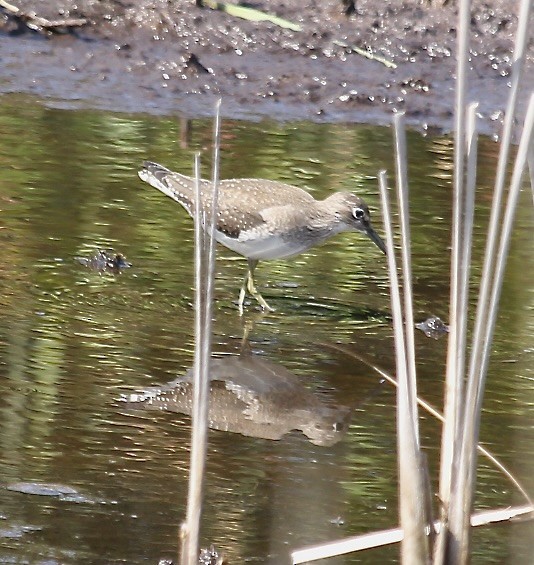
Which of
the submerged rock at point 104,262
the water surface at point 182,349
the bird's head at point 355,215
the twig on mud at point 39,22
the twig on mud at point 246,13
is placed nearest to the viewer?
the water surface at point 182,349

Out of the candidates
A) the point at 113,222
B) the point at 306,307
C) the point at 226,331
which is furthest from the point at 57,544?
the point at 113,222

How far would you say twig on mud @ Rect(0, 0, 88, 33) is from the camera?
39.9ft

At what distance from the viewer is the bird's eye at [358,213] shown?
24.7ft

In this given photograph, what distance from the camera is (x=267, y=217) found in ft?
24.3

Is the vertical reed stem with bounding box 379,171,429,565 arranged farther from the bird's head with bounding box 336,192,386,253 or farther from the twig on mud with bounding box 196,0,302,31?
the twig on mud with bounding box 196,0,302,31

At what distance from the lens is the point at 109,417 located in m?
5.38

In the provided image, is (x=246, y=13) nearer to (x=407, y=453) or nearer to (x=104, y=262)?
(x=104, y=262)

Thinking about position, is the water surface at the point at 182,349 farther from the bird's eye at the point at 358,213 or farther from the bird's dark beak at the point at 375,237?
the bird's eye at the point at 358,213

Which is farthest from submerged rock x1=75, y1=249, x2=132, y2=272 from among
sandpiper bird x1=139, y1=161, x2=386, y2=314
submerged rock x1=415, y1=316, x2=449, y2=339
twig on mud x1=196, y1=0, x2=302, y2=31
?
twig on mud x1=196, y1=0, x2=302, y2=31

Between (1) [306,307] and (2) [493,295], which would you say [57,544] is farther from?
(1) [306,307]

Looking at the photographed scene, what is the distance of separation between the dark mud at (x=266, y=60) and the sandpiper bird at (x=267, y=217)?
3.56 m

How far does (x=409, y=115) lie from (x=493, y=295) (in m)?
7.93

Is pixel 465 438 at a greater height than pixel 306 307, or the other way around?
pixel 465 438

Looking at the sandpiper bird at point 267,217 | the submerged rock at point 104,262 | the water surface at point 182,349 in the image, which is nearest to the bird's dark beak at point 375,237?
the sandpiper bird at point 267,217
